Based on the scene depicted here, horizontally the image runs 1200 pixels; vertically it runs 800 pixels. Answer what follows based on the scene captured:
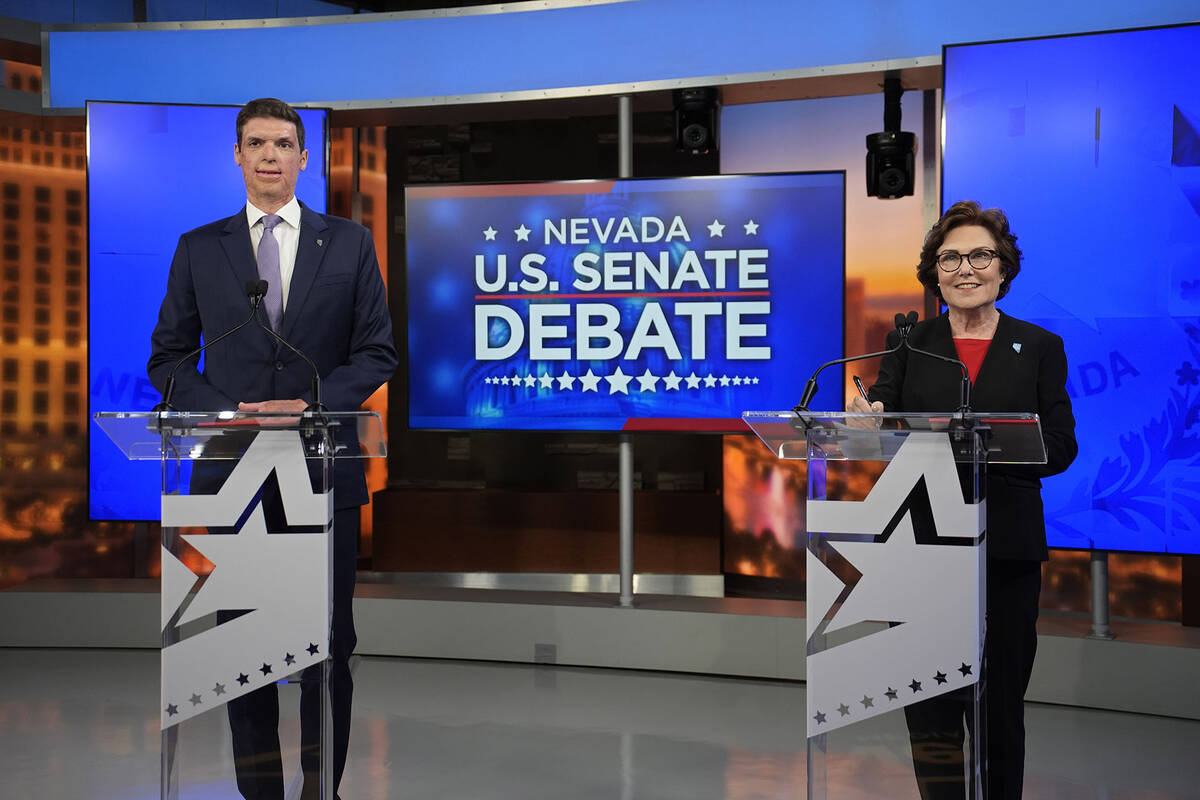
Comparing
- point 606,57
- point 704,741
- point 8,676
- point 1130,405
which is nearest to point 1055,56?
point 1130,405

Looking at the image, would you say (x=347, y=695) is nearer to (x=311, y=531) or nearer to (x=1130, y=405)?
(x=311, y=531)

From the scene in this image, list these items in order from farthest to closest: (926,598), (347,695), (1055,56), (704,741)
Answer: (1055,56) → (704,741) → (347,695) → (926,598)

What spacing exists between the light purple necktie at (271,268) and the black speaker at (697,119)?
8.04 ft

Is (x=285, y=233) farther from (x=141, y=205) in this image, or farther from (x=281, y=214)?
(x=141, y=205)

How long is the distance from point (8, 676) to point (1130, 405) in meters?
4.37

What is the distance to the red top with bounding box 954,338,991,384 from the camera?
2535 mm

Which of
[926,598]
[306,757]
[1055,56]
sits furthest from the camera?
[1055,56]

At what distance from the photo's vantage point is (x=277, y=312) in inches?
106

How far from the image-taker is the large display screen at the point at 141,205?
495 centimetres

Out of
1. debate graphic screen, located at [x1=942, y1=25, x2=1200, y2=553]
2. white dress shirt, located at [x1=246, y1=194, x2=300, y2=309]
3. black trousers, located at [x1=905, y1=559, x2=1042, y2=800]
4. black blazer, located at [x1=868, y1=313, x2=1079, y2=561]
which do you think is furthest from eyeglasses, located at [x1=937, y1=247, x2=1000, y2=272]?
debate graphic screen, located at [x1=942, y1=25, x2=1200, y2=553]

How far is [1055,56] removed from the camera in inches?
163

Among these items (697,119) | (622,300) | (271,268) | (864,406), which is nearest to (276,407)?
Answer: (271,268)

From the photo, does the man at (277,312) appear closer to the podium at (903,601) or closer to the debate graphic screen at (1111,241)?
the podium at (903,601)

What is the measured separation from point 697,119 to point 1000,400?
2.61 meters
